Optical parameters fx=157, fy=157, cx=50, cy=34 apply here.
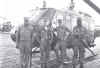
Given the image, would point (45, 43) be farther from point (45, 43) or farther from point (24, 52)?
point (24, 52)

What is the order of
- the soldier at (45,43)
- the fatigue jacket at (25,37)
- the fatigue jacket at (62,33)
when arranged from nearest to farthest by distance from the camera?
1. the fatigue jacket at (25,37)
2. the soldier at (45,43)
3. the fatigue jacket at (62,33)

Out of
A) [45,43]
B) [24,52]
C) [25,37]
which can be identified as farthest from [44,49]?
[25,37]

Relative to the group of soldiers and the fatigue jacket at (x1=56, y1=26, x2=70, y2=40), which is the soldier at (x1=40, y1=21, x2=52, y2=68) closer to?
the group of soldiers

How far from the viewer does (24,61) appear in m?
5.43

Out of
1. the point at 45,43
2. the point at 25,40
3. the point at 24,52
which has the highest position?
the point at 25,40

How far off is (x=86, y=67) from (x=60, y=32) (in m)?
1.87

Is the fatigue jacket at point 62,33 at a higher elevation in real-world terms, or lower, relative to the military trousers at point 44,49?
higher

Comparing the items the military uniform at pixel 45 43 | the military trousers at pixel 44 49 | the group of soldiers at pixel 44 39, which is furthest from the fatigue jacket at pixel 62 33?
the military trousers at pixel 44 49

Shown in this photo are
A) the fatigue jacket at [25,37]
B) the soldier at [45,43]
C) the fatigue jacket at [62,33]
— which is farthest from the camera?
the fatigue jacket at [62,33]

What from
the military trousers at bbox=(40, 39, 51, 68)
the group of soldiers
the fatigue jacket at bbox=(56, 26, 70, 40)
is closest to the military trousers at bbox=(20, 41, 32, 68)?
the group of soldiers

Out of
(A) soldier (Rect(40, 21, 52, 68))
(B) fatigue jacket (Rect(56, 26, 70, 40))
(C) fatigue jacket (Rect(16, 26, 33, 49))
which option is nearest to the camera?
(C) fatigue jacket (Rect(16, 26, 33, 49))

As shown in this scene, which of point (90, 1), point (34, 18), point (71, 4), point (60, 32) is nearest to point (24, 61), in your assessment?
point (60, 32)

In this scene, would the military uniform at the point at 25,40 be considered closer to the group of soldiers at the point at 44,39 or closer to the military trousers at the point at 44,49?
the group of soldiers at the point at 44,39

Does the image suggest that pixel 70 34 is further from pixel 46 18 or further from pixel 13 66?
pixel 13 66
